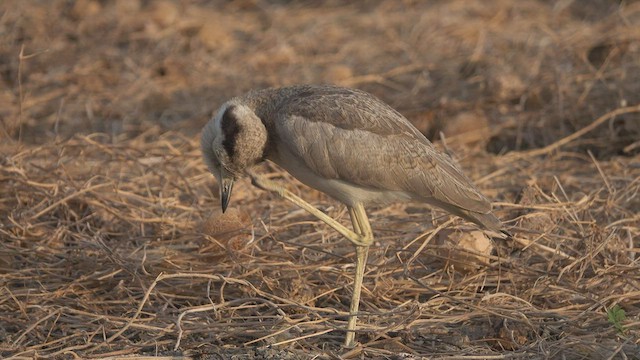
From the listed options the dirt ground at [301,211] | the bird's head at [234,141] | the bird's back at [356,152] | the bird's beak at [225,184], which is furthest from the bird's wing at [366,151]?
the dirt ground at [301,211]

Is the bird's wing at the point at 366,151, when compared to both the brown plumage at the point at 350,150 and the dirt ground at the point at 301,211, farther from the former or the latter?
the dirt ground at the point at 301,211

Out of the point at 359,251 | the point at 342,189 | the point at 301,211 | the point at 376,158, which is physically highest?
the point at 376,158

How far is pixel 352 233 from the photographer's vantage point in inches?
193

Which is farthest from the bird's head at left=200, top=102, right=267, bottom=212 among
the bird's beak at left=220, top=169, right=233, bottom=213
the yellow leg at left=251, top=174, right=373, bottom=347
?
the yellow leg at left=251, top=174, right=373, bottom=347

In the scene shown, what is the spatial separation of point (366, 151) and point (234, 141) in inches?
22.7

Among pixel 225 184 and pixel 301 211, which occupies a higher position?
pixel 225 184

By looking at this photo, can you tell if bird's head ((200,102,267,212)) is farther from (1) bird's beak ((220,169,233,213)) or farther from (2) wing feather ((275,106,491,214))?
(2) wing feather ((275,106,491,214))

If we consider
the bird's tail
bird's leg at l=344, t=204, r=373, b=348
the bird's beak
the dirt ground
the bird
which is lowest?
the dirt ground

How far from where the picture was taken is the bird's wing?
4656mm

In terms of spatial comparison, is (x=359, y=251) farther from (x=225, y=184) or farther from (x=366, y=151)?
(x=225, y=184)

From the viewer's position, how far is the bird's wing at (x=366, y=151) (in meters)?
4.66

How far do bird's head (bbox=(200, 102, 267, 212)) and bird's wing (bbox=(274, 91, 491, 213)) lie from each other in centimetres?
11

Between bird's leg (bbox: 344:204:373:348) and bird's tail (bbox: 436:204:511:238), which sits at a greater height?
bird's tail (bbox: 436:204:511:238)

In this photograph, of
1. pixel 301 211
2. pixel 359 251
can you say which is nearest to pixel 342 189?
pixel 359 251
